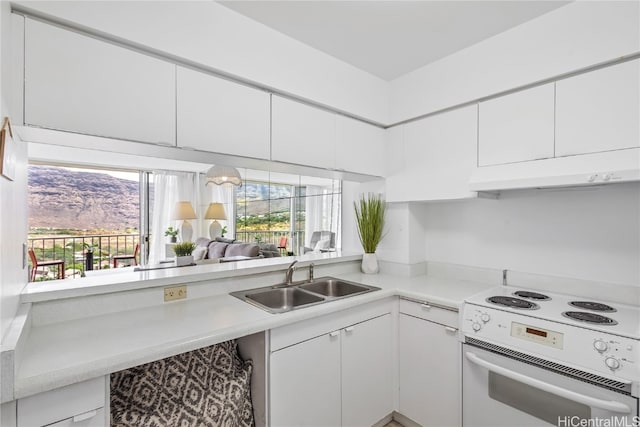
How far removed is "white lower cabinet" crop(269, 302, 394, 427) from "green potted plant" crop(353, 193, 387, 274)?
611 mm

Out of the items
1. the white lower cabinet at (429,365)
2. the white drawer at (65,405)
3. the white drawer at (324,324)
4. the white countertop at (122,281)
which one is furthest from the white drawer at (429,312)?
the white drawer at (65,405)

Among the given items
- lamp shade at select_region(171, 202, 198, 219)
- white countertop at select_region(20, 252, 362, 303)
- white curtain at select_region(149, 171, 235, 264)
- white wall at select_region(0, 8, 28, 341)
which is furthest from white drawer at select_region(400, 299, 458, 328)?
white curtain at select_region(149, 171, 235, 264)

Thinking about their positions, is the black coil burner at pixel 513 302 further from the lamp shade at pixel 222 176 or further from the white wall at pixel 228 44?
the lamp shade at pixel 222 176

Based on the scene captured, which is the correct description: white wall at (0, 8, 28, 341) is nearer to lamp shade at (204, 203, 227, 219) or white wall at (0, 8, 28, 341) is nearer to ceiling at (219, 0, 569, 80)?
ceiling at (219, 0, 569, 80)

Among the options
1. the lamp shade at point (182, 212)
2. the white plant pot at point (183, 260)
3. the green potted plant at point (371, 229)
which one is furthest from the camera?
the lamp shade at point (182, 212)

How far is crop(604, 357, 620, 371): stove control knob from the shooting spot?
122 cm

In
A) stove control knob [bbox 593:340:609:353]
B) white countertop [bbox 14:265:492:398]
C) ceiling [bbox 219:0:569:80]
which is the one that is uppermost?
ceiling [bbox 219:0:569:80]

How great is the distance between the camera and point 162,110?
57.9 inches

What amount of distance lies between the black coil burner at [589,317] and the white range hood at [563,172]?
62 centimetres

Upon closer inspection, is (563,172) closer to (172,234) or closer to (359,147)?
(359,147)

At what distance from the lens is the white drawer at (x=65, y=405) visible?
0.93 m

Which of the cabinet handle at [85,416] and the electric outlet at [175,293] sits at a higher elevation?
the electric outlet at [175,293]

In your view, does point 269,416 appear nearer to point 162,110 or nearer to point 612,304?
point 162,110

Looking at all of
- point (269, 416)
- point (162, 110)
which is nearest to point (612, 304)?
point (269, 416)
